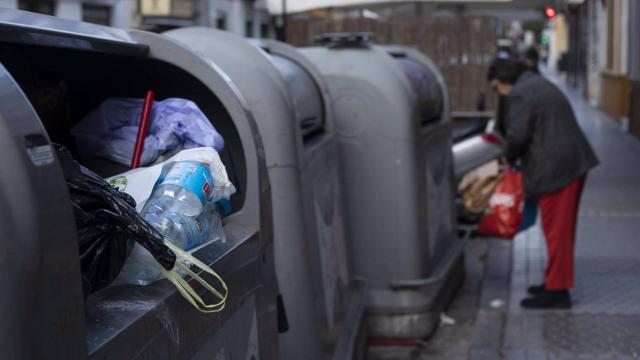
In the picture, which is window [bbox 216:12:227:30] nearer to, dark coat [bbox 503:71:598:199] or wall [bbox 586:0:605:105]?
wall [bbox 586:0:605:105]

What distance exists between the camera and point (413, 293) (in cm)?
596

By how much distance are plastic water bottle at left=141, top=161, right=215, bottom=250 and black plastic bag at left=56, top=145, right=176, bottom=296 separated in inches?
9.1

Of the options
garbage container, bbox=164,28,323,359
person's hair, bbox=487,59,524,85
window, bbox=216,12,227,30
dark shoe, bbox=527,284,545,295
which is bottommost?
dark shoe, bbox=527,284,545,295

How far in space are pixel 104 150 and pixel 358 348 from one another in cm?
235

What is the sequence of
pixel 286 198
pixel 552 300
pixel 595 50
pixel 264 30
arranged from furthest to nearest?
pixel 264 30
pixel 595 50
pixel 552 300
pixel 286 198

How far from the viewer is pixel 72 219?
1874 millimetres

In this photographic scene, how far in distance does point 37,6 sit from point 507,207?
1420cm

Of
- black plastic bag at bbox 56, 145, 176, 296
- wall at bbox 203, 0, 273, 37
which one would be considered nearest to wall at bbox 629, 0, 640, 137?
wall at bbox 203, 0, 273, 37

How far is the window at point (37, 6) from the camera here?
1855 centimetres

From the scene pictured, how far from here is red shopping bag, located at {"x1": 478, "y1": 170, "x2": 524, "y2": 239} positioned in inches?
273

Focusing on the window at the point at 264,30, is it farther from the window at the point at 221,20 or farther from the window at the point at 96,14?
the window at the point at 96,14

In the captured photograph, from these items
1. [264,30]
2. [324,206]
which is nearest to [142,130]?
[324,206]

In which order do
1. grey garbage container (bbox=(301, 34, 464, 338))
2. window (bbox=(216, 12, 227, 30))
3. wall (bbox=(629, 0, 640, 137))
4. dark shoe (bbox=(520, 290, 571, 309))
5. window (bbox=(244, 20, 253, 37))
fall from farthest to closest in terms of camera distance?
window (bbox=(244, 20, 253, 37)), window (bbox=(216, 12, 227, 30)), wall (bbox=(629, 0, 640, 137)), dark shoe (bbox=(520, 290, 571, 309)), grey garbage container (bbox=(301, 34, 464, 338))

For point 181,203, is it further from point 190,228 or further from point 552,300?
point 552,300
